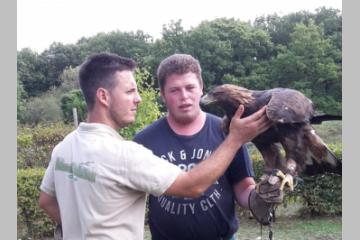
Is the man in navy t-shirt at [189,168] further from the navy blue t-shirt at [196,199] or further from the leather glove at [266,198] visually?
the leather glove at [266,198]

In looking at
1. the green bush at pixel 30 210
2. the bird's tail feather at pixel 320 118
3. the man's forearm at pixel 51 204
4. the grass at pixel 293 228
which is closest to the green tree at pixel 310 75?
the grass at pixel 293 228

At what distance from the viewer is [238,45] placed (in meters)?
21.4

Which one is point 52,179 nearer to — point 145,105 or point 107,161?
point 107,161

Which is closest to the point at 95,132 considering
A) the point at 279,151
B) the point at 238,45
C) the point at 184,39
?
the point at 279,151

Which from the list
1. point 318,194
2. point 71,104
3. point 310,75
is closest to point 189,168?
point 318,194

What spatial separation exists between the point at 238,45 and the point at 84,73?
19303 millimetres

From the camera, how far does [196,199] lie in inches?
117

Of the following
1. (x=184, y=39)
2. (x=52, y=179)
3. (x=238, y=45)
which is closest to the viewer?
(x=52, y=179)

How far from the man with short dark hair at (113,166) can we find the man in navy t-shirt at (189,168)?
1.54 ft

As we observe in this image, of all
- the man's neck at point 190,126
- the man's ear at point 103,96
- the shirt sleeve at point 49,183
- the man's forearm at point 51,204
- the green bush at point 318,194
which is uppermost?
the man's ear at point 103,96

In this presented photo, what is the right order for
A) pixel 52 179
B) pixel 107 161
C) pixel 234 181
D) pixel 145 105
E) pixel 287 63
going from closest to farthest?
1. pixel 107 161
2. pixel 52 179
3. pixel 234 181
4. pixel 145 105
5. pixel 287 63

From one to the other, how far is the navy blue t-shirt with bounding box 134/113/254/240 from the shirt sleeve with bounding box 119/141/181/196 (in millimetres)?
654

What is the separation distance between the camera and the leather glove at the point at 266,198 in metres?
2.45

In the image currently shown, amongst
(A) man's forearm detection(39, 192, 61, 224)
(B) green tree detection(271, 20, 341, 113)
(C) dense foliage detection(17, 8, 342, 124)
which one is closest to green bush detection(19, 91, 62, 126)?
(C) dense foliage detection(17, 8, 342, 124)
